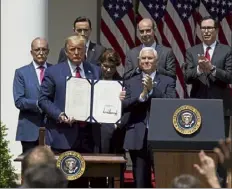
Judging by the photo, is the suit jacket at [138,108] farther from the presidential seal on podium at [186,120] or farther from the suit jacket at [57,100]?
the presidential seal on podium at [186,120]

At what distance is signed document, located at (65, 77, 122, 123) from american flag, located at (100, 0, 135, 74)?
6.23 m

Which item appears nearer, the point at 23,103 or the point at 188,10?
the point at 23,103

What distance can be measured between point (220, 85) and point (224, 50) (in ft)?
1.53

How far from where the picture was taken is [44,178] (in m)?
7.21

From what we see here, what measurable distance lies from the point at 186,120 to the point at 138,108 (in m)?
1.61

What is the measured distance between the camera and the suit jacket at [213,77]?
1268 cm

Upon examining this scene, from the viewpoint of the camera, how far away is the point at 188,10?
18438 mm

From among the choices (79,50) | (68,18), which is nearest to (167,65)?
(79,50)

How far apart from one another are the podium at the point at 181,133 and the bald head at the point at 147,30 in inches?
84.4

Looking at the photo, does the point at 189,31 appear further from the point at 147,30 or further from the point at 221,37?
the point at 147,30

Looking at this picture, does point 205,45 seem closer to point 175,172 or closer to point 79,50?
point 79,50

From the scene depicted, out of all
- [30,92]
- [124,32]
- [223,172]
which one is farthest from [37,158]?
[124,32]

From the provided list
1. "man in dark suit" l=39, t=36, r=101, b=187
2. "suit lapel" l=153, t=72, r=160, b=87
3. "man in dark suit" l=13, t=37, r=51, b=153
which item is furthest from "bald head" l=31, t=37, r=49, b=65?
"suit lapel" l=153, t=72, r=160, b=87

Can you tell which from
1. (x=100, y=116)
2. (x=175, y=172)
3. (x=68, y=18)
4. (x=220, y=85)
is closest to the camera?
(x=175, y=172)
